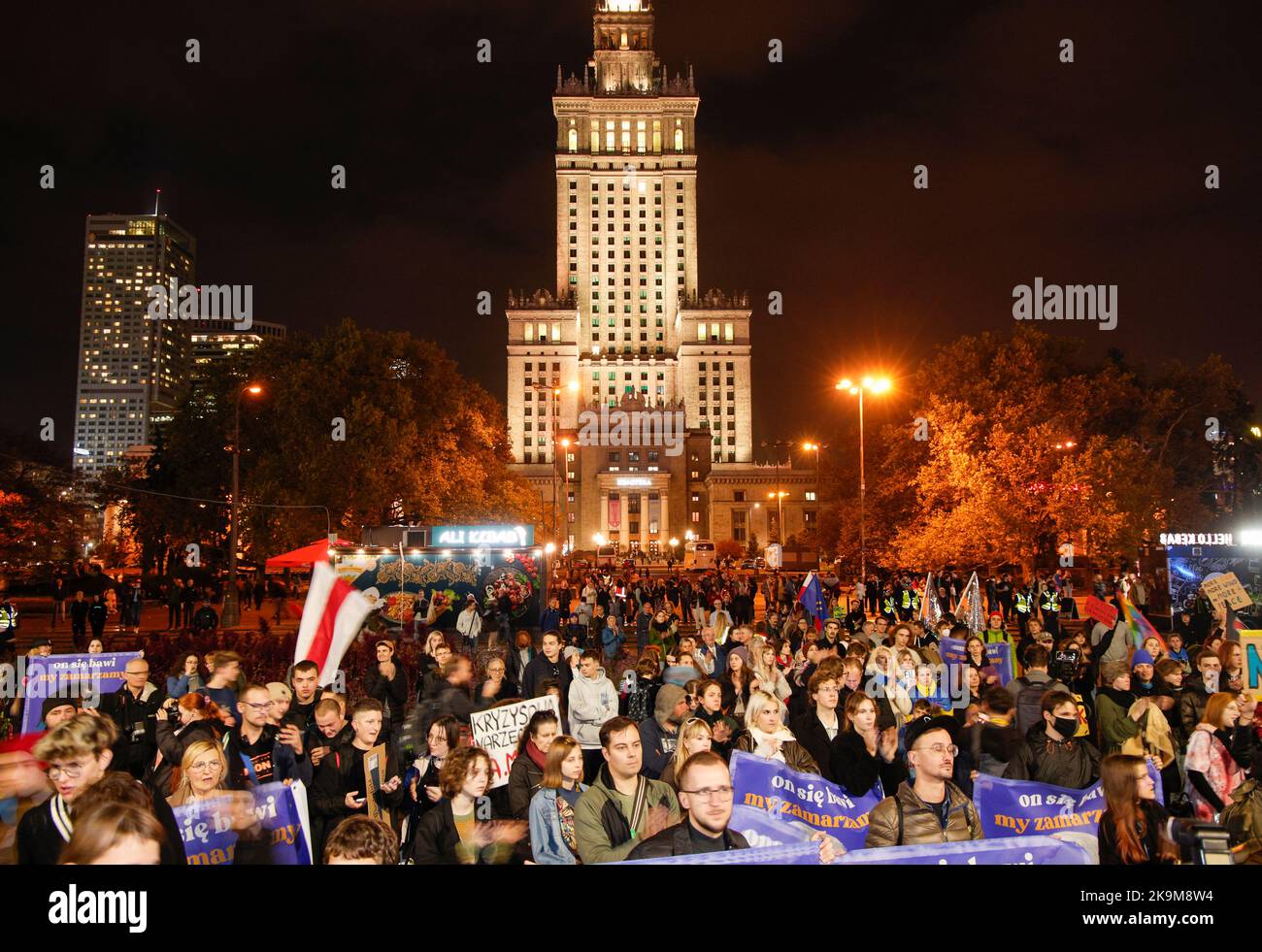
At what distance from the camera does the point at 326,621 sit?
9.48m

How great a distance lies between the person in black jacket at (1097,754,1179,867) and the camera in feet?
15.2

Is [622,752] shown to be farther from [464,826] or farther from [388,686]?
[388,686]

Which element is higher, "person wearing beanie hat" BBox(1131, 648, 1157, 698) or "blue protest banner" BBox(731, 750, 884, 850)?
"person wearing beanie hat" BBox(1131, 648, 1157, 698)

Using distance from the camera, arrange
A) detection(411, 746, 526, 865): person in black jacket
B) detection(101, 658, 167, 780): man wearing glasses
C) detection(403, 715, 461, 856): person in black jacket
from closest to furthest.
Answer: detection(411, 746, 526, 865): person in black jacket < detection(403, 715, 461, 856): person in black jacket < detection(101, 658, 167, 780): man wearing glasses

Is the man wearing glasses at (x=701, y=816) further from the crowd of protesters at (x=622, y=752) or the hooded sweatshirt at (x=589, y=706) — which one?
the hooded sweatshirt at (x=589, y=706)

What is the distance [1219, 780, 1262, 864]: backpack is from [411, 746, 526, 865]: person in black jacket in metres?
4.45

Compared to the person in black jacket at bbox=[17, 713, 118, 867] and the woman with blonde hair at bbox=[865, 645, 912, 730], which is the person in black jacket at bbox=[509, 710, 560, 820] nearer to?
the person in black jacket at bbox=[17, 713, 118, 867]

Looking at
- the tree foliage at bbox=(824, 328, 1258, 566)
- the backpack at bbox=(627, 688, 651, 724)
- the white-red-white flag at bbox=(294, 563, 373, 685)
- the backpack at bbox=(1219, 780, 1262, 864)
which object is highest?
the tree foliage at bbox=(824, 328, 1258, 566)

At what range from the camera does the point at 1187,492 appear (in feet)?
135

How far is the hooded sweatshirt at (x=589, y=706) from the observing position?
9133mm

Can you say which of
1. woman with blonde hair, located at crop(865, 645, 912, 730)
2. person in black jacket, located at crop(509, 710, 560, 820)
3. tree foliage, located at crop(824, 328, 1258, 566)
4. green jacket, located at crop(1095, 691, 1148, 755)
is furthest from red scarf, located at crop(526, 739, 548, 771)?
tree foliage, located at crop(824, 328, 1258, 566)

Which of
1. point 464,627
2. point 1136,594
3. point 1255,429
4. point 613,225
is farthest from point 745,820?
point 613,225

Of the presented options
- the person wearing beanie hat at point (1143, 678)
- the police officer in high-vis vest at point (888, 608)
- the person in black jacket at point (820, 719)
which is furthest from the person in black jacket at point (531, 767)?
the police officer in high-vis vest at point (888, 608)

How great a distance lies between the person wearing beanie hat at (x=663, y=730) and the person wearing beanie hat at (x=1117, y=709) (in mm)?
3893
